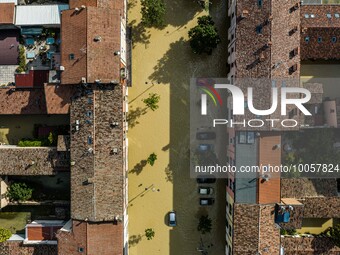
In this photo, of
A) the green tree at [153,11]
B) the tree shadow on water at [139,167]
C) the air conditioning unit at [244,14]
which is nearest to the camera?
the air conditioning unit at [244,14]

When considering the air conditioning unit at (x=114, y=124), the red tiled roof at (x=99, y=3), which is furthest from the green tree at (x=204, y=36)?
the air conditioning unit at (x=114, y=124)

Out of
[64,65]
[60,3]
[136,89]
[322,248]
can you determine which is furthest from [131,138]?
[322,248]

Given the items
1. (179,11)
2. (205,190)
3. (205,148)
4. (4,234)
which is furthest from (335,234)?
(4,234)

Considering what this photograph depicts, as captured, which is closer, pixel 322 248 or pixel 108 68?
pixel 108 68

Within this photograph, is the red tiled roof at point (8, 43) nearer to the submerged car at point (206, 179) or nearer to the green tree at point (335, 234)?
the submerged car at point (206, 179)

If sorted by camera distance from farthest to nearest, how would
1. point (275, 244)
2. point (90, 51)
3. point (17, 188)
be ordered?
point (17, 188) → point (275, 244) → point (90, 51)

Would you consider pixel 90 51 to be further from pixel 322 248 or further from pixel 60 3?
pixel 322 248
